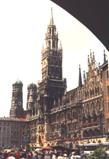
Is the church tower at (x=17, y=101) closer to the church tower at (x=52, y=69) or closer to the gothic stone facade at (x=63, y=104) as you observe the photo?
the gothic stone facade at (x=63, y=104)

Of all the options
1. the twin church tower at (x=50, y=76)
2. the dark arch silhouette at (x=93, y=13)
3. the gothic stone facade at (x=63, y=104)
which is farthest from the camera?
the twin church tower at (x=50, y=76)

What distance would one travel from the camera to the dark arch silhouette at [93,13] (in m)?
4.26

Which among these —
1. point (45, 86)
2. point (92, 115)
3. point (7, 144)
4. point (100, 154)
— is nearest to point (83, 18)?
point (100, 154)

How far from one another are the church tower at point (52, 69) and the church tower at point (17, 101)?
3468cm

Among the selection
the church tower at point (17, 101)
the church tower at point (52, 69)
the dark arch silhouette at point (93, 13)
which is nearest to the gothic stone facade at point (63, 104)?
the church tower at point (52, 69)

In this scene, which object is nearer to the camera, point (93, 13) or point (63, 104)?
point (93, 13)

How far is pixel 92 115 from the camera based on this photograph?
70.6m

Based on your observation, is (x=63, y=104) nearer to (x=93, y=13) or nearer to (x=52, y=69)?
(x=52, y=69)

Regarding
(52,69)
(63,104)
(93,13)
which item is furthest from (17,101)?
(93,13)

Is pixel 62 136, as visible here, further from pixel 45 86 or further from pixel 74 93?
pixel 45 86

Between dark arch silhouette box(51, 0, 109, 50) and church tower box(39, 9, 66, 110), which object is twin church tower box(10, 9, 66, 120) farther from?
dark arch silhouette box(51, 0, 109, 50)

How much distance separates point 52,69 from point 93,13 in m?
105

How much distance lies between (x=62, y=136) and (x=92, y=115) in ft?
59.0

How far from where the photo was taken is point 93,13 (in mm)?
4426
